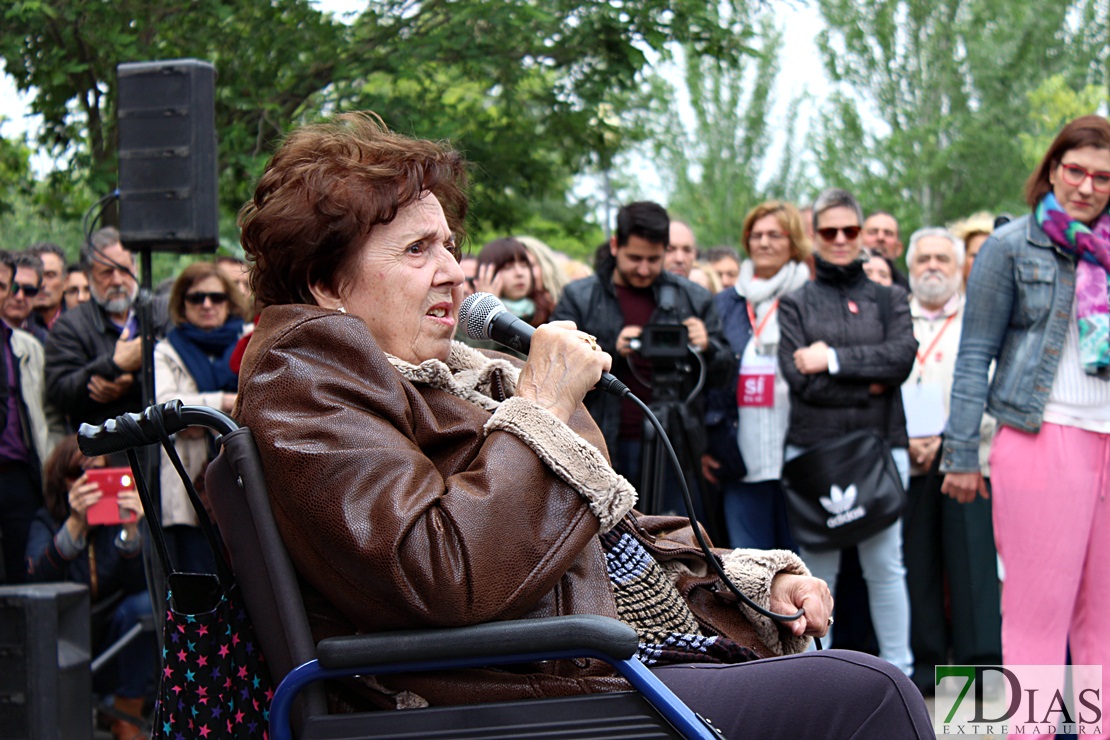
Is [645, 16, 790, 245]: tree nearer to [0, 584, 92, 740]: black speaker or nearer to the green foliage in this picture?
the green foliage

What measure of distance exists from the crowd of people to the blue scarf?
0.01 metres

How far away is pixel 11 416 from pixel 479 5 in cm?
287

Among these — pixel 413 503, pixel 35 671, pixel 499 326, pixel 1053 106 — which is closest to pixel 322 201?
pixel 499 326

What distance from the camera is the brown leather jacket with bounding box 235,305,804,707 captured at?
193cm

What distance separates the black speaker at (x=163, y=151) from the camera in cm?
466

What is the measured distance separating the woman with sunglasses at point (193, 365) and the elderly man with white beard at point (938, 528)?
3.13 meters

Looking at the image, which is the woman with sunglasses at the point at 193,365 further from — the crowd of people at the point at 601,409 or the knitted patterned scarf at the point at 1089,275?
the knitted patterned scarf at the point at 1089,275

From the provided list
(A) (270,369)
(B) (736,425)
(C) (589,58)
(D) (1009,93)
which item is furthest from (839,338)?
(D) (1009,93)

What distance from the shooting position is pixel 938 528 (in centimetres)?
580

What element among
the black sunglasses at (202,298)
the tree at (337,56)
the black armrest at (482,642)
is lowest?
the black armrest at (482,642)

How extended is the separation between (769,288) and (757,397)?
0.55 meters

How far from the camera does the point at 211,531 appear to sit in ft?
7.27

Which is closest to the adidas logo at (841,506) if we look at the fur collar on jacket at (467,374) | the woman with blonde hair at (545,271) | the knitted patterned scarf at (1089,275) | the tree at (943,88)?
the knitted patterned scarf at (1089,275)

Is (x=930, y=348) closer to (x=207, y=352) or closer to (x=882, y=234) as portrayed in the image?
(x=882, y=234)
